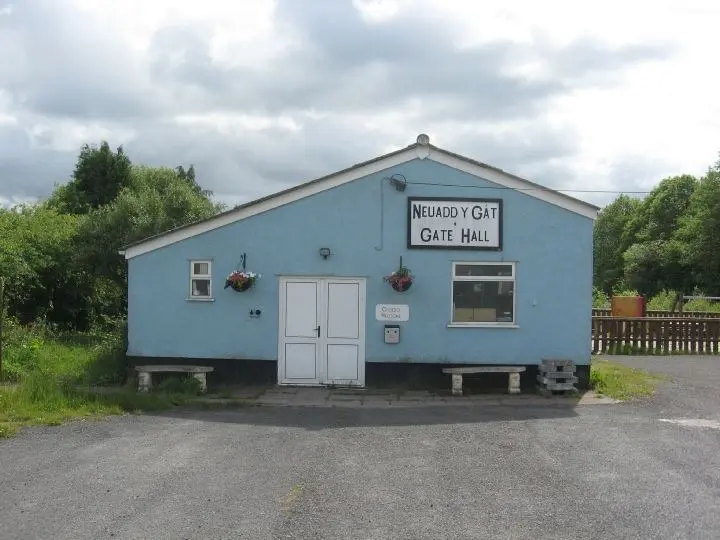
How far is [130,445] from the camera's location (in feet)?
27.4

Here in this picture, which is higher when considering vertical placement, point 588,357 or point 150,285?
point 150,285

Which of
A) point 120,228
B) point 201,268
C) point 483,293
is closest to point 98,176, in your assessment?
point 120,228

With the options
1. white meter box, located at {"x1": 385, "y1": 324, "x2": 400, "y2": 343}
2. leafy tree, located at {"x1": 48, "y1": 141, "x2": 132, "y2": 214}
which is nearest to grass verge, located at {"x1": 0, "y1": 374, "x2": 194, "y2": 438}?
→ white meter box, located at {"x1": 385, "y1": 324, "x2": 400, "y2": 343}

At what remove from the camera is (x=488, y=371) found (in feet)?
41.4

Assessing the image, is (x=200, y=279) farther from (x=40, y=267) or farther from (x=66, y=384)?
(x=40, y=267)

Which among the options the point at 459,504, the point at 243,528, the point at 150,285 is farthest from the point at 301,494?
the point at 150,285

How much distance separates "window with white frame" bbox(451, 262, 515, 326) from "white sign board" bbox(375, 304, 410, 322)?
2.91 feet

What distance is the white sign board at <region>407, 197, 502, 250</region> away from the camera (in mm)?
12938

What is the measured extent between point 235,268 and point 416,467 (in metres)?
6.69

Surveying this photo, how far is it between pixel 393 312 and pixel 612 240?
234 ft

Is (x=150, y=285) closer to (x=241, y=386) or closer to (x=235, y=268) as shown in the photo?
(x=235, y=268)

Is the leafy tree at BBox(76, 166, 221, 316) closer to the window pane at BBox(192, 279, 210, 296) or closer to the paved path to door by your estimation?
the window pane at BBox(192, 279, 210, 296)

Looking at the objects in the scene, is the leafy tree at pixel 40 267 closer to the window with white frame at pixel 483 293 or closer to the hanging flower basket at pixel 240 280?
the hanging flower basket at pixel 240 280

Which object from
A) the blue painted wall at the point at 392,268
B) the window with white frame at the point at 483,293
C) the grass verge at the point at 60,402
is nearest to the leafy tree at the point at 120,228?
the blue painted wall at the point at 392,268
